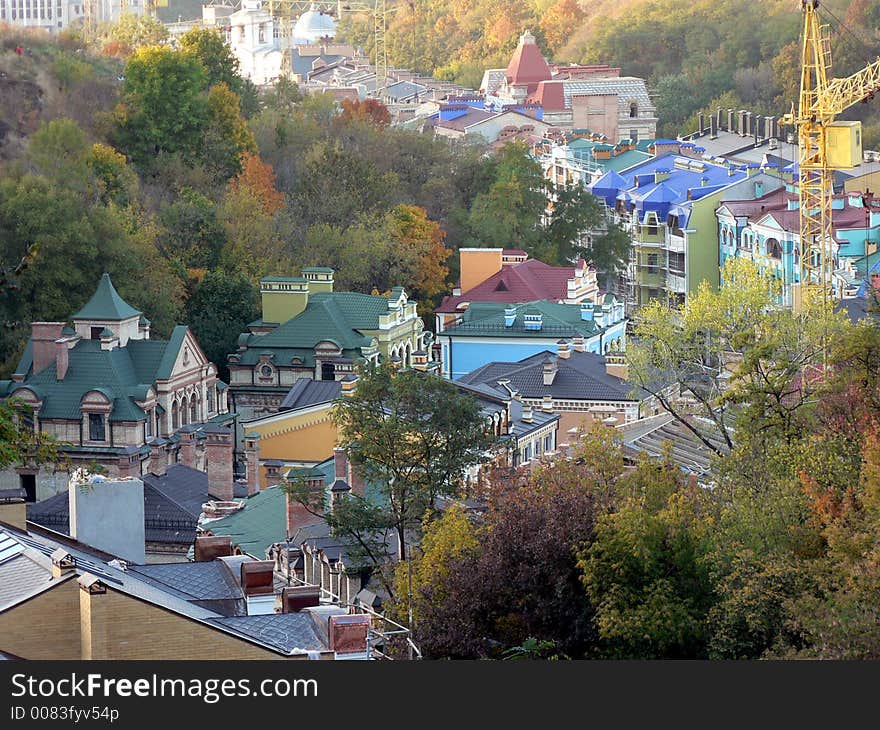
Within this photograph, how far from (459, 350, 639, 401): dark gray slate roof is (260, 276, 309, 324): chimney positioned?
687 cm

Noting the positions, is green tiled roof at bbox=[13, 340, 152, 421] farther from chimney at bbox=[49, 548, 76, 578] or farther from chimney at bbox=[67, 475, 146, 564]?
chimney at bbox=[49, 548, 76, 578]

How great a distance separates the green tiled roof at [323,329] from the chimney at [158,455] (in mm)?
6368

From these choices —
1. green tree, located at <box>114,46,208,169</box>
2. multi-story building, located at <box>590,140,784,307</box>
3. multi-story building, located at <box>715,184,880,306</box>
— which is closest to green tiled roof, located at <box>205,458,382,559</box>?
multi-story building, located at <box>715,184,880,306</box>

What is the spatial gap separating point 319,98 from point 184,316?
102 ft

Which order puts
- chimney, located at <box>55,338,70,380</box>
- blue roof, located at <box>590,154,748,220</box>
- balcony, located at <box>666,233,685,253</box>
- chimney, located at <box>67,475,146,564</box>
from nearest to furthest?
chimney, located at <box>67,475,146,564</box> < chimney, located at <box>55,338,70,380</box> < balcony, located at <box>666,233,685,253</box> < blue roof, located at <box>590,154,748,220</box>

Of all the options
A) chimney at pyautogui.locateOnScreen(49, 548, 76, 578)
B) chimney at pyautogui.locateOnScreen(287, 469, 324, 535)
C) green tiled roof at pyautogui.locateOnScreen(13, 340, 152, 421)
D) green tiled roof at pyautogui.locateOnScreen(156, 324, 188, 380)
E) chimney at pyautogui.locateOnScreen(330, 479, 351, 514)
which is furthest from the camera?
green tiled roof at pyautogui.locateOnScreen(156, 324, 188, 380)

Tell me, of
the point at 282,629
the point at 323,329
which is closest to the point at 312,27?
the point at 323,329

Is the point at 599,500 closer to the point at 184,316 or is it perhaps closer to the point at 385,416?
the point at 385,416

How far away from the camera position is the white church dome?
14325 centimetres

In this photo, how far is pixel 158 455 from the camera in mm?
40531

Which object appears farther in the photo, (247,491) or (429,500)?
(247,491)

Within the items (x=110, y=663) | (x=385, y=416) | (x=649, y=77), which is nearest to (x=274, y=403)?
(x=385, y=416)

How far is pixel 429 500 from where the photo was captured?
92.9ft

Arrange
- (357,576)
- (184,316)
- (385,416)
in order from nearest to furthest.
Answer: (357,576)
(385,416)
(184,316)
